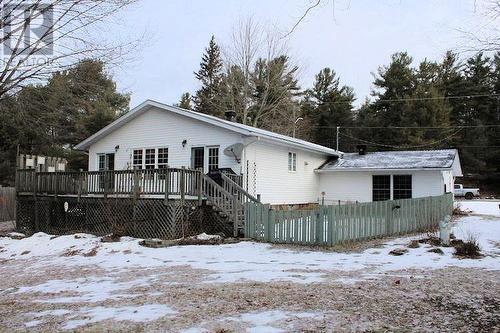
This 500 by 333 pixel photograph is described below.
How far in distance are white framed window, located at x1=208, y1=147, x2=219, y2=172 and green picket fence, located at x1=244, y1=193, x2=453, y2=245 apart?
568cm

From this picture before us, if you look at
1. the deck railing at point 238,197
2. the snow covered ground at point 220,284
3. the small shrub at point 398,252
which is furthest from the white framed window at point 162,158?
the small shrub at point 398,252

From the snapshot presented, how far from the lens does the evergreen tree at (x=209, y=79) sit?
1863 inches

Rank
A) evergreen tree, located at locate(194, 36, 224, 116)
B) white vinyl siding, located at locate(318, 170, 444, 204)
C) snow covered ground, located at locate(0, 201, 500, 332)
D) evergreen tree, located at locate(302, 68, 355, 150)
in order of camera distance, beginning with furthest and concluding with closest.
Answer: evergreen tree, located at locate(302, 68, 355, 150) → evergreen tree, located at locate(194, 36, 224, 116) → white vinyl siding, located at locate(318, 170, 444, 204) → snow covered ground, located at locate(0, 201, 500, 332)

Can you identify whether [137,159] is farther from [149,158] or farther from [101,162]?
[101,162]

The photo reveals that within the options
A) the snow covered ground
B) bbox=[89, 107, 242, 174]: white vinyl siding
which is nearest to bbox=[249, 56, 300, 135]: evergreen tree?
bbox=[89, 107, 242, 174]: white vinyl siding

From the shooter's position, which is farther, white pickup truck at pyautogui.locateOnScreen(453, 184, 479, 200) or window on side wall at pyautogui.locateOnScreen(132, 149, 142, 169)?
white pickup truck at pyautogui.locateOnScreen(453, 184, 479, 200)

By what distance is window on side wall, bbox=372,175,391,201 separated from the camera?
22.3 metres

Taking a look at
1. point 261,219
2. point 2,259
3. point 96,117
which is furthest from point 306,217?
point 96,117

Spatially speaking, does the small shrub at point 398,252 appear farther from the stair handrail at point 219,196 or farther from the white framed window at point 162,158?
the white framed window at point 162,158

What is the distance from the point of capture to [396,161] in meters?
22.5

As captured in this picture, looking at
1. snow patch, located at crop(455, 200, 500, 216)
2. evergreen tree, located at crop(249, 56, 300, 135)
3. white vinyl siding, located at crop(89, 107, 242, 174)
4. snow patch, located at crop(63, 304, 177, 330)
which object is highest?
evergreen tree, located at crop(249, 56, 300, 135)

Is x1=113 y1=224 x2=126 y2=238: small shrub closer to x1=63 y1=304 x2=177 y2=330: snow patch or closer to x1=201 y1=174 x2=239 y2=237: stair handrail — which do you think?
x1=201 y1=174 x2=239 y2=237: stair handrail

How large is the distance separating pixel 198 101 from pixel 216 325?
150 ft

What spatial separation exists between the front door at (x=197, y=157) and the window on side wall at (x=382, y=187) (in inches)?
372
